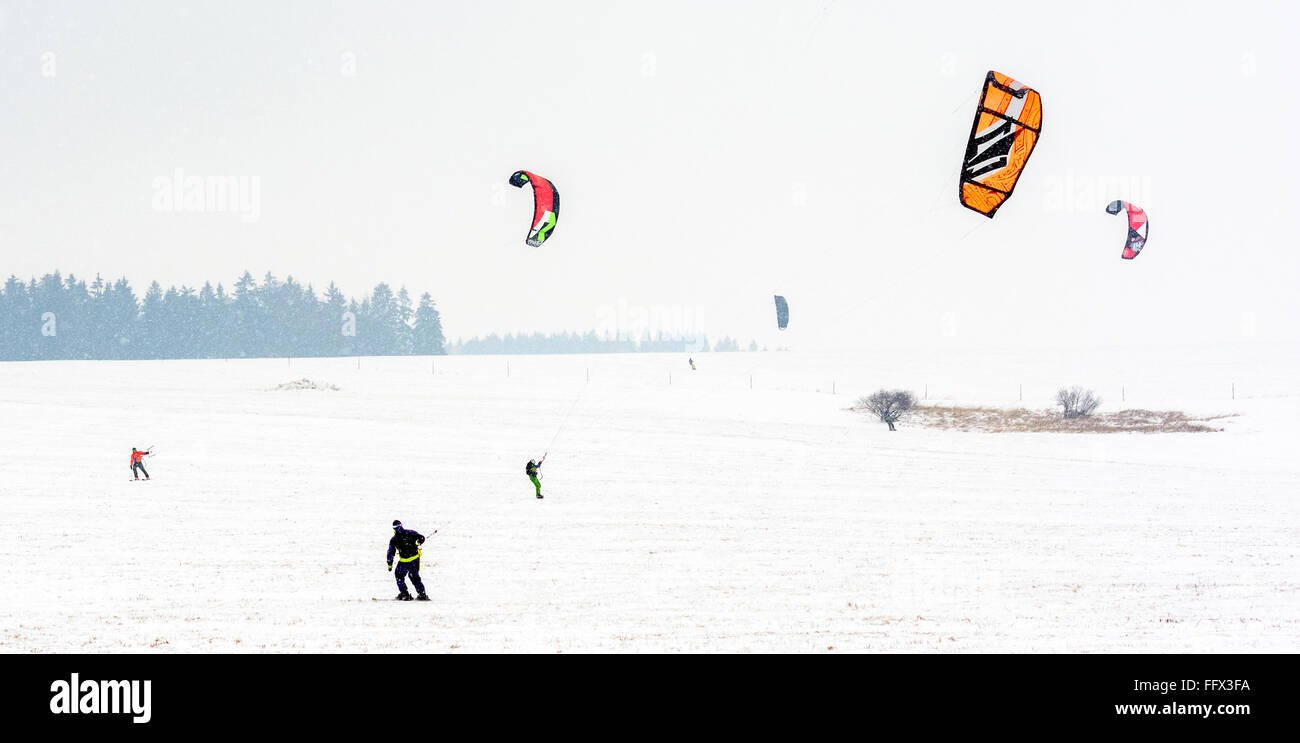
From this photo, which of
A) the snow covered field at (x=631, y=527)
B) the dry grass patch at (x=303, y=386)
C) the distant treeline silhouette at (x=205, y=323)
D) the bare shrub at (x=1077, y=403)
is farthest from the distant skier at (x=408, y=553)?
the distant treeline silhouette at (x=205, y=323)

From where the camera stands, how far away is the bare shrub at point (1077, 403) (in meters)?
44.5

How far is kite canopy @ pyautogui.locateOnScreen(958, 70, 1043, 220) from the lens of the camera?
685 inches

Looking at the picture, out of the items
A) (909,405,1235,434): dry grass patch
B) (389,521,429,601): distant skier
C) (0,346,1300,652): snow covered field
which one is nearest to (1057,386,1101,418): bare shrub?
(909,405,1235,434): dry grass patch

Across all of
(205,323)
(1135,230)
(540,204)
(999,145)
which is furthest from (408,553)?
(205,323)

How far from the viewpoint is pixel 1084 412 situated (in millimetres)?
44500

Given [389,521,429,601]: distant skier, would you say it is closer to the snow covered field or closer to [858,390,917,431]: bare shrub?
the snow covered field

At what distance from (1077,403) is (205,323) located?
299ft

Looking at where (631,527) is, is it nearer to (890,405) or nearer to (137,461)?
(137,461)

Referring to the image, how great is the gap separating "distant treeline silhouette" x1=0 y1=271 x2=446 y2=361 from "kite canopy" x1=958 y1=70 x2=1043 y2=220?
95804 mm

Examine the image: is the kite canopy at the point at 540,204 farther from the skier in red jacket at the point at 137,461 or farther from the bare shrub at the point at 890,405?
the bare shrub at the point at 890,405

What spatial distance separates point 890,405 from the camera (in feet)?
142
